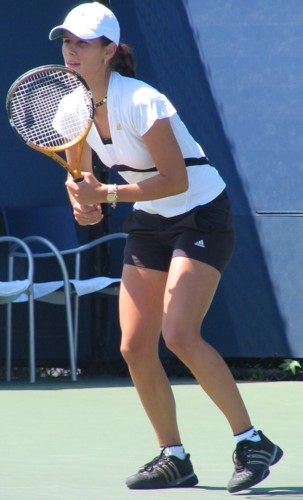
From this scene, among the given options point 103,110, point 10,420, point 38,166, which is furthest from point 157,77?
point 103,110

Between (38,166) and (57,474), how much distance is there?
388cm

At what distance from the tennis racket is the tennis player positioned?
0.07m

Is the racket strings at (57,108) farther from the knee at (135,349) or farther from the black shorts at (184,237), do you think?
the knee at (135,349)

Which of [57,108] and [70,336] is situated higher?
[57,108]

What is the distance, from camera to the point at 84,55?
4.08 meters

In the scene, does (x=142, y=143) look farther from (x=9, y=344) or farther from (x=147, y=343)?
(x=9, y=344)

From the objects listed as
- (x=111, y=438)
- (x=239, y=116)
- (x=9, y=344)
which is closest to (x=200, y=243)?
(x=111, y=438)

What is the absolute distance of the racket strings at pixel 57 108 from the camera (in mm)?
4113

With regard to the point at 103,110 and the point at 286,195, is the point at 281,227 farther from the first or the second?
the point at 103,110

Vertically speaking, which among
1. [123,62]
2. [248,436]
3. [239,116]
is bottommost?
[248,436]

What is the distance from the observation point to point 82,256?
800cm

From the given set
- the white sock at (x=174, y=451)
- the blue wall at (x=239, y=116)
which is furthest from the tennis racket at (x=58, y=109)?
the blue wall at (x=239, y=116)

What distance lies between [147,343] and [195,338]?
21cm

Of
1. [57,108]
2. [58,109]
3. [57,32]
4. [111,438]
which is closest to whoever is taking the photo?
[57,32]
